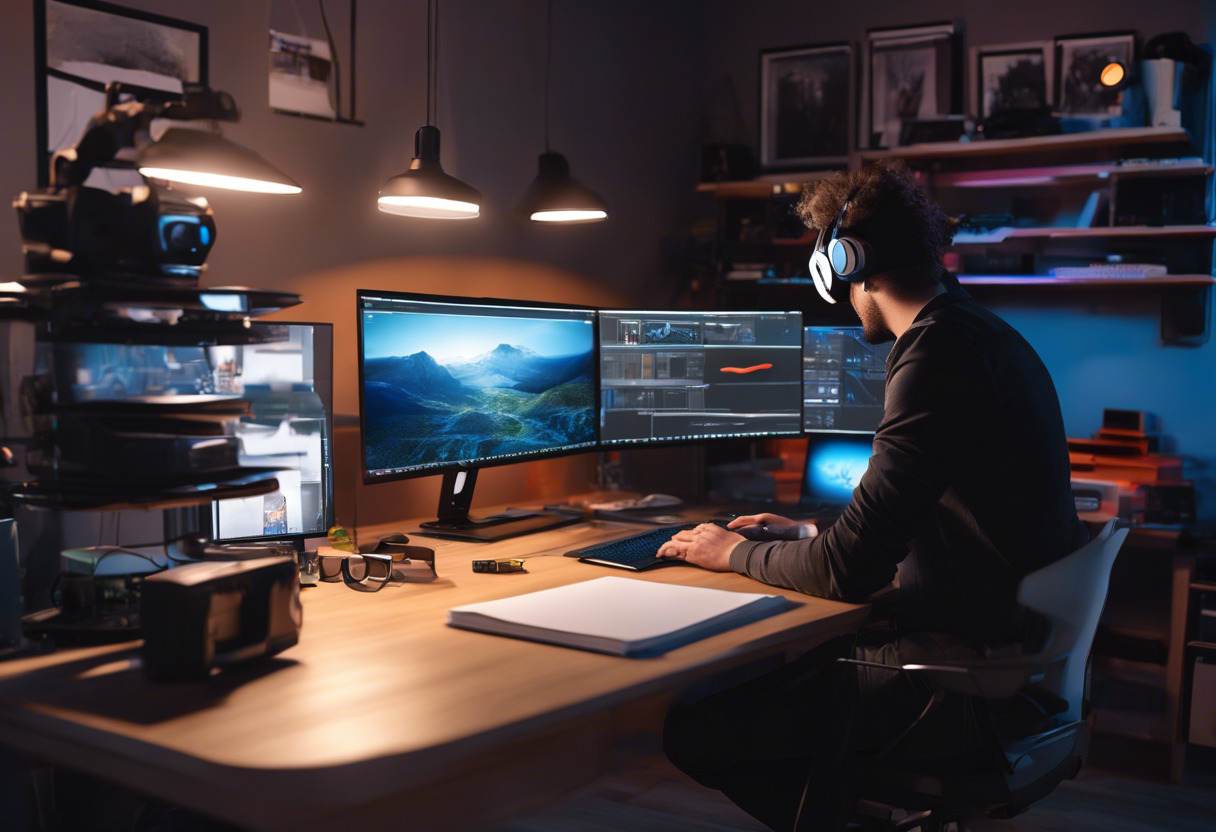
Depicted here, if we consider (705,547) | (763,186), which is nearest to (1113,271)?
(763,186)

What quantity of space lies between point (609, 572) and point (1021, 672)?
0.69 metres

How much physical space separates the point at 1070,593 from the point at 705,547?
2.03ft

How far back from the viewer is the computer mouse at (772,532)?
1.90 m

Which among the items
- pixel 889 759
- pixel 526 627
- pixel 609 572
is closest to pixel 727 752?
pixel 889 759

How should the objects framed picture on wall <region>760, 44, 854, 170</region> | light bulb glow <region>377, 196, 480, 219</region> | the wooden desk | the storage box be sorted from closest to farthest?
the wooden desk → light bulb glow <region>377, 196, 480, 219</region> → the storage box → framed picture on wall <region>760, 44, 854, 170</region>

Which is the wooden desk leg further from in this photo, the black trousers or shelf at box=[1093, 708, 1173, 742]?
shelf at box=[1093, 708, 1173, 742]

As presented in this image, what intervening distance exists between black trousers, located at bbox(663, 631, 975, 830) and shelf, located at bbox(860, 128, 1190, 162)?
6.79 ft

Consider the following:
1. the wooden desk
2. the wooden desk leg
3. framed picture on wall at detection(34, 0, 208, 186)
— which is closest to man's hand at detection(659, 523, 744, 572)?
the wooden desk

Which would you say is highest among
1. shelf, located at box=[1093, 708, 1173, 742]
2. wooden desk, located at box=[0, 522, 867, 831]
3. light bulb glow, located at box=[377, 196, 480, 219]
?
light bulb glow, located at box=[377, 196, 480, 219]

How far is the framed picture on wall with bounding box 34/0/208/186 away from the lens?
5.78 feet

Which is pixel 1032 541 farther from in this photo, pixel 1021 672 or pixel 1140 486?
pixel 1140 486

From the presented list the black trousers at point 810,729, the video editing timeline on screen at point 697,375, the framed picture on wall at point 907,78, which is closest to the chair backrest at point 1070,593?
the black trousers at point 810,729

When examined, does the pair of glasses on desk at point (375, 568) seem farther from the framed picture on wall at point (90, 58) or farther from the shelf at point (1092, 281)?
the shelf at point (1092, 281)

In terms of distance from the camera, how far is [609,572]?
5.79ft
